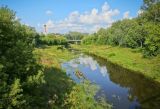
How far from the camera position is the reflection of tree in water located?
3193 cm

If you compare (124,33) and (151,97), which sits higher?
(124,33)

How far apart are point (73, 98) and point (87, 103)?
177 cm

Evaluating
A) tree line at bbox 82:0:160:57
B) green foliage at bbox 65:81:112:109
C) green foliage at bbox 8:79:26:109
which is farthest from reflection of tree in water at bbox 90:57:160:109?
green foliage at bbox 8:79:26:109

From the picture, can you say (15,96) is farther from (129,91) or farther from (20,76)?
(129,91)

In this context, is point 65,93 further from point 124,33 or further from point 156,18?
point 124,33

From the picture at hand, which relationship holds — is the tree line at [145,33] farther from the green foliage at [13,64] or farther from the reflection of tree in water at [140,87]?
the green foliage at [13,64]

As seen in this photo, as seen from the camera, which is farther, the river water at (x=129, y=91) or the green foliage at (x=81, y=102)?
the river water at (x=129, y=91)

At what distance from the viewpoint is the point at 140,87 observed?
40.0 metres

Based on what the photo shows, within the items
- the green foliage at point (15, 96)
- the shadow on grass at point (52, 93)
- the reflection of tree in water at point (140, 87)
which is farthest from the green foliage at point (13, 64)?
the reflection of tree in water at point (140, 87)

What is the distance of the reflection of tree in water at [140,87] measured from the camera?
1257 inches

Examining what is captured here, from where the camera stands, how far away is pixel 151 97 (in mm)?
33812

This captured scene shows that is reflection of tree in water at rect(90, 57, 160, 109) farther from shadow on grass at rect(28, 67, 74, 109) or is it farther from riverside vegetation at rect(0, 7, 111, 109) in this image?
shadow on grass at rect(28, 67, 74, 109)

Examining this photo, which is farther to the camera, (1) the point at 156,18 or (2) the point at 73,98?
(1) the point at 156,18

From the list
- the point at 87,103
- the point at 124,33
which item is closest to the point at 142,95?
the point at 87,103
